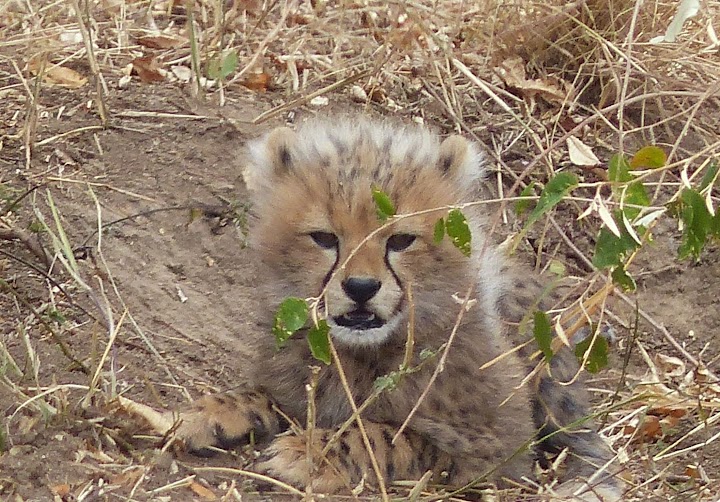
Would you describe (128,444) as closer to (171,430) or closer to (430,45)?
(171,430)

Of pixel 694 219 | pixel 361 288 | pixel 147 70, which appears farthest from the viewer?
pixel 147 70

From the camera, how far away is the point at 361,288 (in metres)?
2.69

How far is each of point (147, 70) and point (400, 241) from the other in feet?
7.19

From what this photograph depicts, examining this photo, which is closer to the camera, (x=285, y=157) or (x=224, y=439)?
(x=224, y=439)

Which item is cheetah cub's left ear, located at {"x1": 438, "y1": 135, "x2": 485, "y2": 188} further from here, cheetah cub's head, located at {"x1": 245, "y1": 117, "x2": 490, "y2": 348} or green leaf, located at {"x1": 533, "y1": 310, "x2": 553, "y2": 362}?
green leaf, located at {"x1": 533, "y1": 310, "x2": 553, "y2": 362}

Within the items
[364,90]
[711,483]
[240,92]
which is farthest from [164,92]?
[711,483]

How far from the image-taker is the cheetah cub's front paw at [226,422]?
287 cm

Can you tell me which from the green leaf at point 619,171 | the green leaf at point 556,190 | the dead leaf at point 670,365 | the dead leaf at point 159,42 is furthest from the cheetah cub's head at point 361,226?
the dead leaf at point 159,42

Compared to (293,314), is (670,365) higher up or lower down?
lower down

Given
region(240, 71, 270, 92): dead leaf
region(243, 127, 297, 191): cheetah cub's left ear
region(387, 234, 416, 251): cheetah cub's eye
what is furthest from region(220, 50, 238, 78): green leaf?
region(387, 234, 416, 251): cheetah cub's eye

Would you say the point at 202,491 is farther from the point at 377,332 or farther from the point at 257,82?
the point at 257,82

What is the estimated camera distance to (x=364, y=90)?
477 cm

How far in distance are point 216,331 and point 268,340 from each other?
726 mm

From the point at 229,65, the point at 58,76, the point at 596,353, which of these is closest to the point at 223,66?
the point at 229,65
